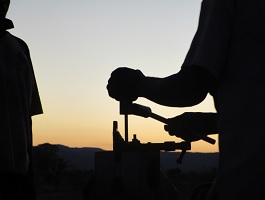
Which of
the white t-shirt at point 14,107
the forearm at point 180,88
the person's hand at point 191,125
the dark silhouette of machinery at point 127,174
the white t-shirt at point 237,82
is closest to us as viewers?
the white t-shirt at point 237,82

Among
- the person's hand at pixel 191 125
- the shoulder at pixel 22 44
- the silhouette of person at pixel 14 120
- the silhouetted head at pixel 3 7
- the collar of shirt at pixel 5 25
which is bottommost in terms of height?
the silhouette of person at pixel 14 120

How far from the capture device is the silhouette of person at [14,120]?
133 inches

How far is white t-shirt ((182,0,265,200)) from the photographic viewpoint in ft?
4.75

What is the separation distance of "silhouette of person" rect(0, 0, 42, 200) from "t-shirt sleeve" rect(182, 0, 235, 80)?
203 centimetres

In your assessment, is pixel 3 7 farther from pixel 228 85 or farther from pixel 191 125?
pixel 228 85

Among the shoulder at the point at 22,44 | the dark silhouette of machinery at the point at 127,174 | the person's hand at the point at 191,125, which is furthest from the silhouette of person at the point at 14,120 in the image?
the person's hand at the point at 191,125

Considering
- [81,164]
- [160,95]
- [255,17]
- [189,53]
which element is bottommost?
[81,164]

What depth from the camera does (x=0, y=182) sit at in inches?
136

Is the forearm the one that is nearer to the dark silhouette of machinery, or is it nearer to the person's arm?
the person's arm

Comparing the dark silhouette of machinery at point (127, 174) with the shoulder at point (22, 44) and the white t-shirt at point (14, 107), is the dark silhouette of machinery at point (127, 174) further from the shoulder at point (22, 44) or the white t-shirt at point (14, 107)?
the shoulder at point (22, 44)

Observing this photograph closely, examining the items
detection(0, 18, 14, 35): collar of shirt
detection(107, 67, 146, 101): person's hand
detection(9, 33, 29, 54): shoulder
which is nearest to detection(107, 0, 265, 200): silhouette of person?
detection(107, 67, 146, 101): person's hand

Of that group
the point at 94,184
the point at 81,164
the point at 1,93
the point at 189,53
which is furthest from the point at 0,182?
the point at 81,164

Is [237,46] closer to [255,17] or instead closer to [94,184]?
[255,17]

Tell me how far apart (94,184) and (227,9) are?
38.3 inches
